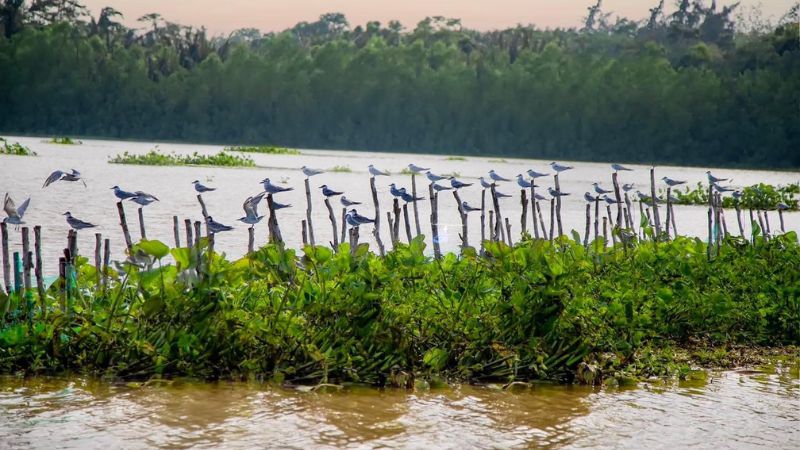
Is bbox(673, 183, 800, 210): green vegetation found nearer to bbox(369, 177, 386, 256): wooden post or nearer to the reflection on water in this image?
bbox(369, 177, 386, 256): wooden post


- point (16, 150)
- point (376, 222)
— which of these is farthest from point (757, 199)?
point (16, 150)

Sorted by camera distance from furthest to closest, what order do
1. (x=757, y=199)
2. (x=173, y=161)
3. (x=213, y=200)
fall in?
(x=173, y=161), (x=213, y=200), (x=757, y=199)

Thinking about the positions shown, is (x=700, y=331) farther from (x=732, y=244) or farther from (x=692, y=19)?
(x=692, y=19)

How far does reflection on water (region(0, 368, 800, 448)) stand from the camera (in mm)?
6500

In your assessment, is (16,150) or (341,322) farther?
(16,150)

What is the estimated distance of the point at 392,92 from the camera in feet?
296

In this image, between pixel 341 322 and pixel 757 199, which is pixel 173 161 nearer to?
→ pixel 757 199

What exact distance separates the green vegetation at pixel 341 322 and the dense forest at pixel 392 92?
2704 inches

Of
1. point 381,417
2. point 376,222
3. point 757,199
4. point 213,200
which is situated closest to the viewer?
point 381,417

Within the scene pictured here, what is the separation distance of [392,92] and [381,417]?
3313 inches

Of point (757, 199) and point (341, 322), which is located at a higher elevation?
point (341, 322)

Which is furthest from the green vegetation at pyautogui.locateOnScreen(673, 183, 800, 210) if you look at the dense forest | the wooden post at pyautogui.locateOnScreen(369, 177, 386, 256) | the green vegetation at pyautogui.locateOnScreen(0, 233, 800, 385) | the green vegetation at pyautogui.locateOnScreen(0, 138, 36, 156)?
the dense forest

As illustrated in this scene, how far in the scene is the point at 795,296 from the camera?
33.6 feet

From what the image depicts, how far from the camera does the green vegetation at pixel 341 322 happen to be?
7.61 metres
